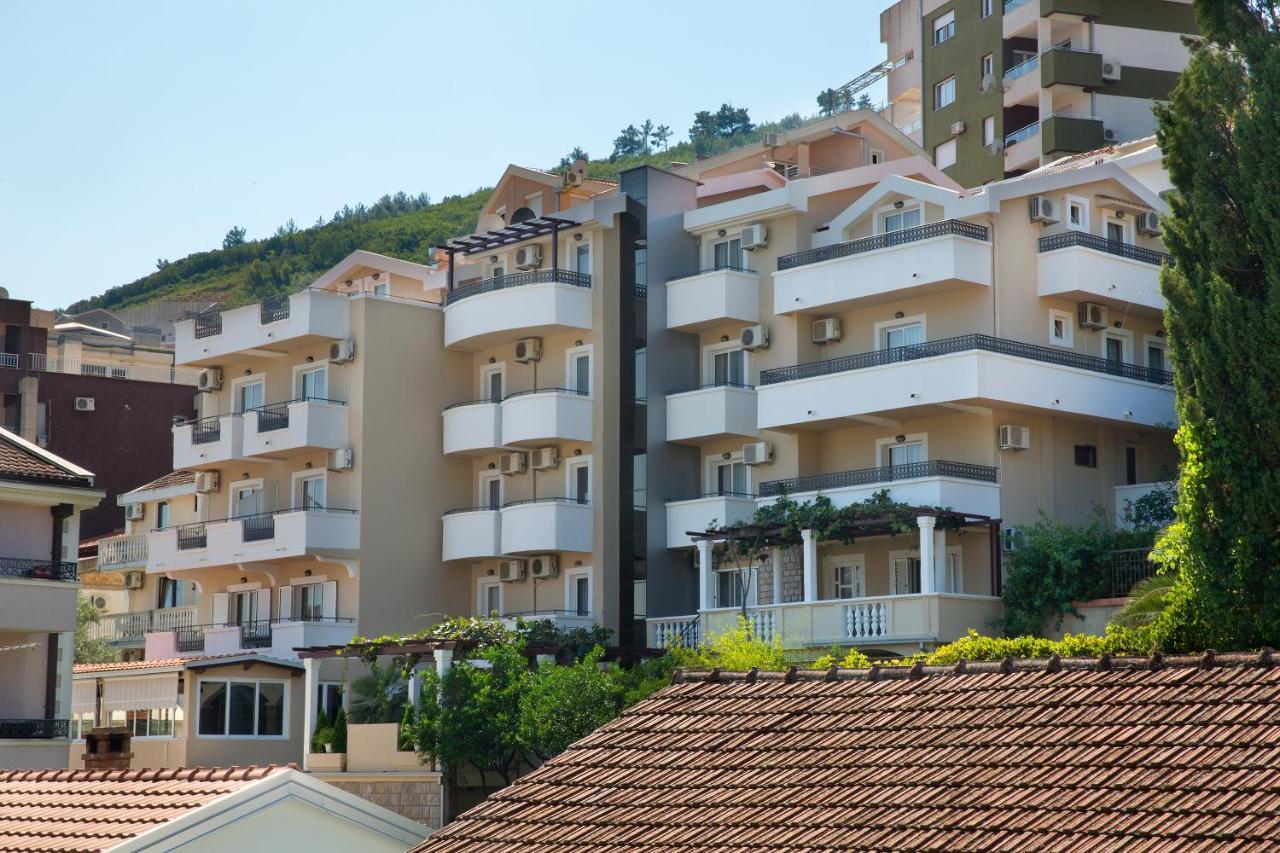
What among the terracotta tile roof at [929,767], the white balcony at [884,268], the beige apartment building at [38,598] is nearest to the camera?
the terracotta tile roof at [929,767]

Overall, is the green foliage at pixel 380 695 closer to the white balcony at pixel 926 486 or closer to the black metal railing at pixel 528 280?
the white balcony at pixel 926 486

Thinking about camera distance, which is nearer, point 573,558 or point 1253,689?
point 1253,689

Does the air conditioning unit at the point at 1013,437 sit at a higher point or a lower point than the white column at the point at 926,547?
higher

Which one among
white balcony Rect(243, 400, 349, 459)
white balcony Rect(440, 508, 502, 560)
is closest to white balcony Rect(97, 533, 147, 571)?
white balcony Rect(243, 400, 349, 459)

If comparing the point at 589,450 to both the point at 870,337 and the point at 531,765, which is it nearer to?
the point at 870,337

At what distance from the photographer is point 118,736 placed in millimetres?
25641

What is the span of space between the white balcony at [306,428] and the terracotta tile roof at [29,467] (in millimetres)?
9535

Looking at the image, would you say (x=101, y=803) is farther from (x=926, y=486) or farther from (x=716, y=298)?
(x=716, y=298)

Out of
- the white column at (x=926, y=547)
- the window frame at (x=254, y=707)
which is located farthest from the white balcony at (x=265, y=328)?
the white column at (x=926, y=547)

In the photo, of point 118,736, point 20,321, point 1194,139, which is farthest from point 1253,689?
point 20,321

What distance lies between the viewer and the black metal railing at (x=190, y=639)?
54.9 metres

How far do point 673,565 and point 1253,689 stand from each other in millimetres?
35693

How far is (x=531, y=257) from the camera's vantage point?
172 ft

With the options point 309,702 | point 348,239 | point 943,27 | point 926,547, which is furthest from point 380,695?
point 348,239
